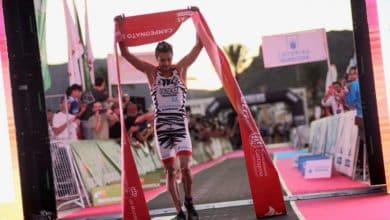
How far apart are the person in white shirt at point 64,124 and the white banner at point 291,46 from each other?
3393 millimetres

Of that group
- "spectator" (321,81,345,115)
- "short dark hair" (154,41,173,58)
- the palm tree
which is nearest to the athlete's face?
"short dark hair" (154,41,173,58)

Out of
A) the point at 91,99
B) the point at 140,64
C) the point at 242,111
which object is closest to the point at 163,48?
the point at 140,64

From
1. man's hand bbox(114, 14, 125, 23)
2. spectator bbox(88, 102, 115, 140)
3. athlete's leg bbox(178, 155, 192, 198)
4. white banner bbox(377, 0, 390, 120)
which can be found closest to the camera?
athlete's leg bbox(178, 155, 192, 198)

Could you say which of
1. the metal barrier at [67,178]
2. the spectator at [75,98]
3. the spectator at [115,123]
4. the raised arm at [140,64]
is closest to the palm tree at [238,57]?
the spectator at [115,123]

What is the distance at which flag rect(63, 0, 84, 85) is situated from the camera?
29.3 feet

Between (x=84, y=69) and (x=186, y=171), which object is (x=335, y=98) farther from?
(x=186, y=171)

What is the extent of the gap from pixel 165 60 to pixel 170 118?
0.62m

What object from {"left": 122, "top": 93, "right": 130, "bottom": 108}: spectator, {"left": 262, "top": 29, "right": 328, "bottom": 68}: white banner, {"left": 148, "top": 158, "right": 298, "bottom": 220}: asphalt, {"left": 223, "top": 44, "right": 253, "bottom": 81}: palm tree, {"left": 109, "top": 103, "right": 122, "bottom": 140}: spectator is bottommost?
{"left": 148, "top": 158, "right": 298, "bottom": 220}: asphalt

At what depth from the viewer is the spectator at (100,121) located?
9.95 meters

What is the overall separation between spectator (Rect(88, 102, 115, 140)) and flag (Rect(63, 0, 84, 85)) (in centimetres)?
63

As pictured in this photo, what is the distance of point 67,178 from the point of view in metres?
8.77

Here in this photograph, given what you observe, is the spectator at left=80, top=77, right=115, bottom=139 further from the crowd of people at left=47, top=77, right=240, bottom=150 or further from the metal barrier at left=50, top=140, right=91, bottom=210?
the metal barrier at left=50, top=140, right=91, bottom=210

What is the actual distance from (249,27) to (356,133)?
10.2 feet

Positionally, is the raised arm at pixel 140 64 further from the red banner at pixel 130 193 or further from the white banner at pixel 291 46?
the white banner at pixel 291 46
